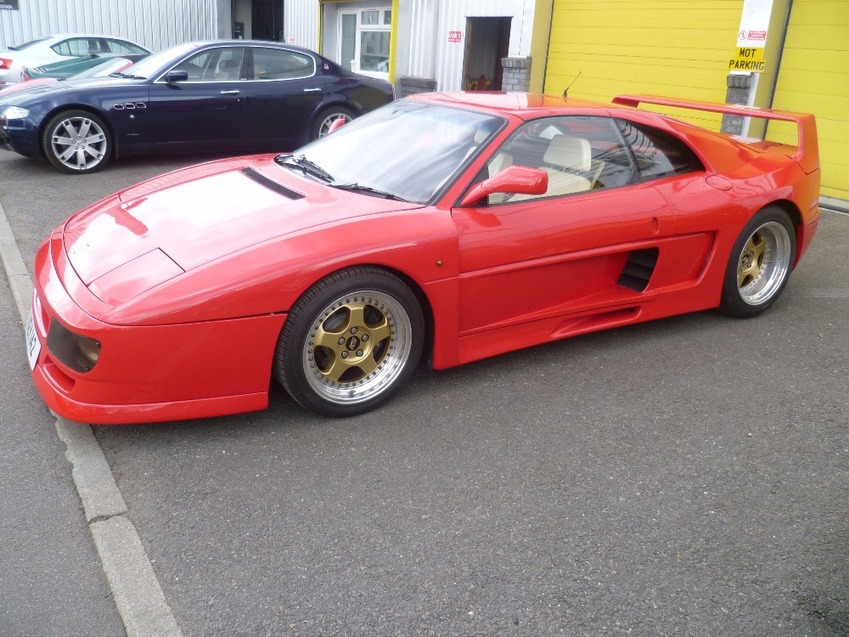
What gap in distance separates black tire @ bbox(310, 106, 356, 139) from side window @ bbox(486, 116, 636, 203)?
5817mm

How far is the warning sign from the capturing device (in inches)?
328

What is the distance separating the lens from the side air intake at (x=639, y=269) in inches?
165

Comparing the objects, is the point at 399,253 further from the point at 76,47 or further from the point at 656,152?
the point at 76,47

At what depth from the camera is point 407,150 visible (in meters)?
3.96

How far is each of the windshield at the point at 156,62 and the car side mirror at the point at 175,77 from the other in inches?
6.2

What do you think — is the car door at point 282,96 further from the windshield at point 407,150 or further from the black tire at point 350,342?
the black tire at point 350,342

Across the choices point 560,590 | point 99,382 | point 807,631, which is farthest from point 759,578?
point 99,382

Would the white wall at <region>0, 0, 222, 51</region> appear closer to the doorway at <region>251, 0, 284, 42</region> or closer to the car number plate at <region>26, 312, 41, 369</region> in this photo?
the doorway at <region>251, 0, 284, 42</region>

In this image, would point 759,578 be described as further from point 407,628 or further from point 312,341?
point 312,341

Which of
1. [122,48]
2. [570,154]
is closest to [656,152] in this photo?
[570,154]

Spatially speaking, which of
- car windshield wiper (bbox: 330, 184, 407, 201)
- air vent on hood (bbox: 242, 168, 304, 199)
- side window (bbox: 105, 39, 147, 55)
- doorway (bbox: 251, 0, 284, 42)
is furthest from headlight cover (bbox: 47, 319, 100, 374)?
doorway (bbox: 251, 0, 284, 42)

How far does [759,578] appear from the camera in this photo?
2.53 meters

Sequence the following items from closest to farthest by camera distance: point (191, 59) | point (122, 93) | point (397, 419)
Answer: point (397, 419)
point (122, 93)
point (191, 59)

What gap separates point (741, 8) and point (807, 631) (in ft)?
26.4
